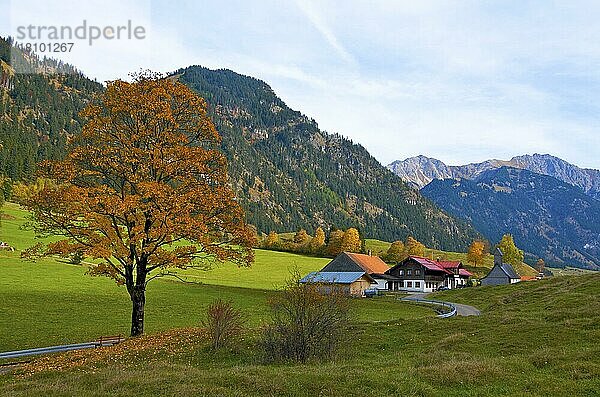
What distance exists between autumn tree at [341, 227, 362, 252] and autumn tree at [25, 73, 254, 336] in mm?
138962

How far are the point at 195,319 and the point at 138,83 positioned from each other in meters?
27.0

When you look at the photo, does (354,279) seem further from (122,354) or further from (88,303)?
(122,354)

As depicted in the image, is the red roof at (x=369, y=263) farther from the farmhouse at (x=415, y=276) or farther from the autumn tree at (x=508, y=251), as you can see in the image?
the autumn tree at (x=508, y=251)

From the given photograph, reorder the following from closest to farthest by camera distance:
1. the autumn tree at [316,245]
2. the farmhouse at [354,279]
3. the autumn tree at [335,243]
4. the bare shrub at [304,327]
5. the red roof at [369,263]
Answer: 1. the bare shrub at [304,327]
2. the farmhouse at [354,279]
3. the red roof at [369,263]
4. the autumn tree at [335,243]
5. the autumn tree at [316,245]

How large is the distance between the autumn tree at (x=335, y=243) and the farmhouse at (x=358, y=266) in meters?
40.9

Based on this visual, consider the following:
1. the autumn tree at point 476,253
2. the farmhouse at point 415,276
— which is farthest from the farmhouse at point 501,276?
the autumn tree at point 476,253

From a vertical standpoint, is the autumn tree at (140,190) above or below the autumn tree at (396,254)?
above

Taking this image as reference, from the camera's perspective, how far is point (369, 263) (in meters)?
129

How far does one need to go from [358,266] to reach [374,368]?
9892 cm

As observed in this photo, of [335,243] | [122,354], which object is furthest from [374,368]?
[335,243]

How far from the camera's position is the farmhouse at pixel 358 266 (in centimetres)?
11975

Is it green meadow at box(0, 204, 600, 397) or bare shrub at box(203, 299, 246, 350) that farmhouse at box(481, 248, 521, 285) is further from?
bare shrub at box(203, 299, 246, 350)

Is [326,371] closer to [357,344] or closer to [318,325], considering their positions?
[318,325]

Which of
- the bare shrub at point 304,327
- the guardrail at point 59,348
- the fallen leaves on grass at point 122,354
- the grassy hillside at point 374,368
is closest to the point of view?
the grassy hillside at point 374,368
